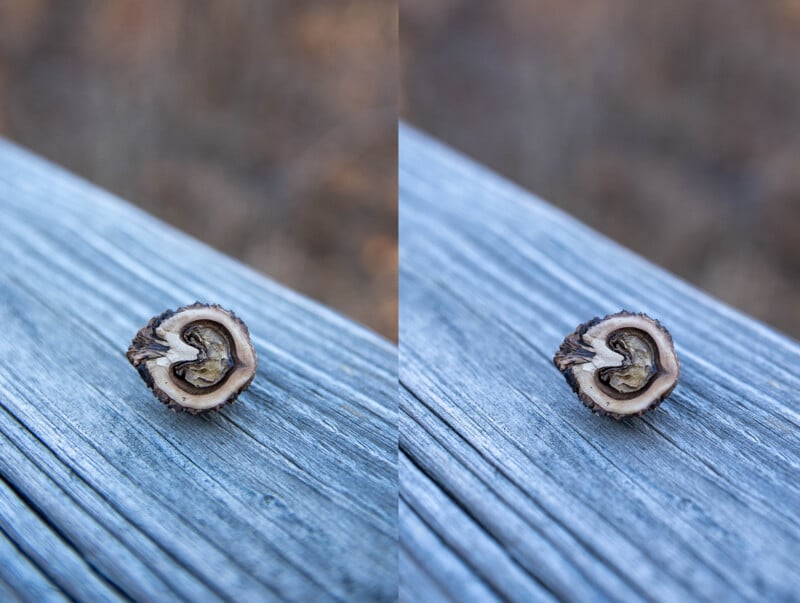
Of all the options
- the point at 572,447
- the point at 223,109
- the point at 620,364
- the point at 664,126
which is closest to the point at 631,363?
the point at 620,364

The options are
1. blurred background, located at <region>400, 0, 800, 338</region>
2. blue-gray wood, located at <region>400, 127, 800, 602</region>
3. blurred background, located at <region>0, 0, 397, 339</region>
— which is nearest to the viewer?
blue-gray wood, located at <region>400, 127, 800, 602</region>

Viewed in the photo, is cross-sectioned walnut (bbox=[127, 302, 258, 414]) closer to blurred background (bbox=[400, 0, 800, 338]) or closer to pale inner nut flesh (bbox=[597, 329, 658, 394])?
pale inner nut flesh (bbox=[597, 329, 658, 394])

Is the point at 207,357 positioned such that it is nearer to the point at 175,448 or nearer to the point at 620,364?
the point at 175,448

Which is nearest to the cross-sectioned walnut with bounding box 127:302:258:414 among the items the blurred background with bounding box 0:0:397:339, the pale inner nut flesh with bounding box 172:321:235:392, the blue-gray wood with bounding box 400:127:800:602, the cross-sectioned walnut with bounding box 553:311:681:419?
the pale inner nut flesh with bounding box 172:321:235:392

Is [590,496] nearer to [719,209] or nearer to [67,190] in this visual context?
[67,190]

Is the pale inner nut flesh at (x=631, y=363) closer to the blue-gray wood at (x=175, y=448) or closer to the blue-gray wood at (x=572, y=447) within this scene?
the blue-gray wood at (x=572, y=447)

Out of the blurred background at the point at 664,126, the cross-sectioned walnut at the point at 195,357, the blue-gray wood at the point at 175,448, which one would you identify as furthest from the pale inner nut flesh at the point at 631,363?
the blurred background at the point at 664,126
